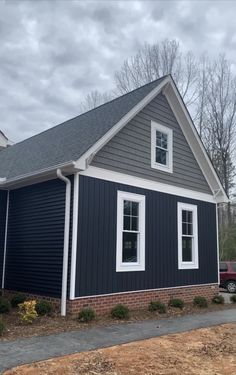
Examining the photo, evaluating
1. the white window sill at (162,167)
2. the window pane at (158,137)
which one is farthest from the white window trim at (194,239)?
the window pane at (158,137)

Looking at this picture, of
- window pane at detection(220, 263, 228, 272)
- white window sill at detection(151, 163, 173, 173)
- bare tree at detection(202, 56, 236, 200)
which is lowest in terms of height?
window pane at detection(220, 263, 228, 272)

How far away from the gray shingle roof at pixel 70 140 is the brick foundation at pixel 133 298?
348 centimetres

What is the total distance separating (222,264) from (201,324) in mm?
10759

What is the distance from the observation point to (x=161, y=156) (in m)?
13.1

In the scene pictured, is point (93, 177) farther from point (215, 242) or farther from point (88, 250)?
point (215, 242)

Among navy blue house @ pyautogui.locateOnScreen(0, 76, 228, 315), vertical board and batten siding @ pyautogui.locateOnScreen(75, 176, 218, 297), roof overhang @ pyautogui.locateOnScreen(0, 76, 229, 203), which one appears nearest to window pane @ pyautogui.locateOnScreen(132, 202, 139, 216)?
navy blue house @ pyautogui.locateOnScreen(0, 76, 228, 315)

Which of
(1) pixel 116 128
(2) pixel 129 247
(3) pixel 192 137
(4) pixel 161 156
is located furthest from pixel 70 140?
(3) pixel 192 137

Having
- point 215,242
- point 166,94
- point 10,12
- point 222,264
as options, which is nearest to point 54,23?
point 10,12

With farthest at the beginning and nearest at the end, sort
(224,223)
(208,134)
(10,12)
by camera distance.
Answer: (224,223) → (208,134) → (10,12)

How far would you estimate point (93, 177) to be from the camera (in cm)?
1038

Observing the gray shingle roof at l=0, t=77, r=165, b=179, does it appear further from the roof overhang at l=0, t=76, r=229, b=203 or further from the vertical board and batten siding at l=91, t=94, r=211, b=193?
the vertical board and batten siding at l=91, t=94, r=211, b=193

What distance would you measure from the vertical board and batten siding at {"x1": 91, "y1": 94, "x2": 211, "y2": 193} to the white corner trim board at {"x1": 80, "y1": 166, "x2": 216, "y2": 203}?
131 millimetres

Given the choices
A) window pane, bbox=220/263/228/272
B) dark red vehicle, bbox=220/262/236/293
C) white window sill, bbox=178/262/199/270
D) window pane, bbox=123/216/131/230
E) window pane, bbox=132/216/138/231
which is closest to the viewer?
window pane, bbox=123/216/131/230

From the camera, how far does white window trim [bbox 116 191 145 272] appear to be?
10.8 metres
